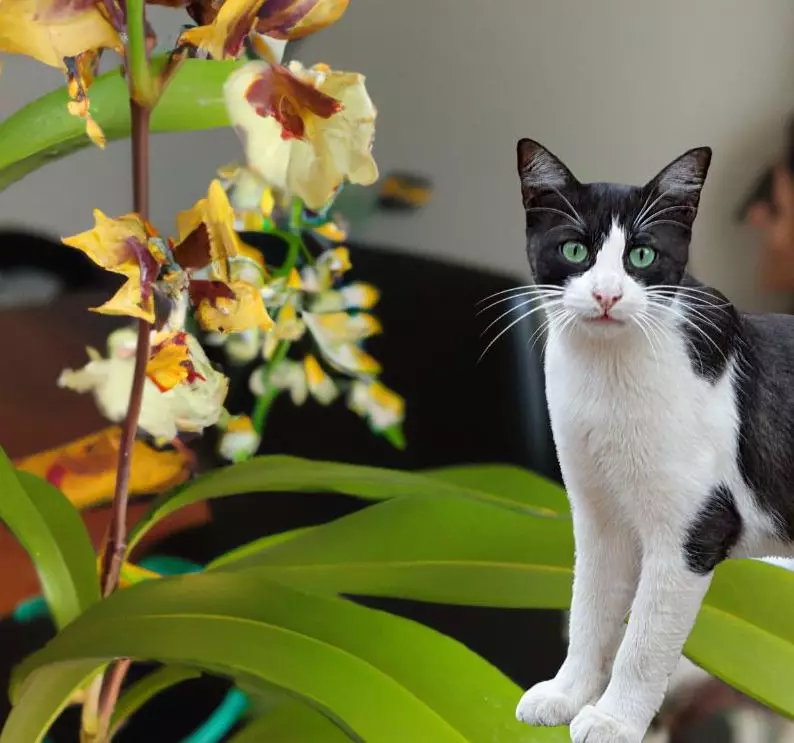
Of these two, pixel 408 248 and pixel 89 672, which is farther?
pixel 408 248

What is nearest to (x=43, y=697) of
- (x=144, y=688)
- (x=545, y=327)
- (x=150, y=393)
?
(x=144, y=688)

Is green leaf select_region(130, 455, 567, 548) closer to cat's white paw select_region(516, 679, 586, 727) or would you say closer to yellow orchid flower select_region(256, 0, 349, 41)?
cat's white paw select_region(516, 679, 586, 727)

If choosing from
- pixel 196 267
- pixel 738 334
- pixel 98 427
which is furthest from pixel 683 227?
pixel 98 427

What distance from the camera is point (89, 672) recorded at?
0.55 meters

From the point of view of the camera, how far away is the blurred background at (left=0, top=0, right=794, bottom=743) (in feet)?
2.10

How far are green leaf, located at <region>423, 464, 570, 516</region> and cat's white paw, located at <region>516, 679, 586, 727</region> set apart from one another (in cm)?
14

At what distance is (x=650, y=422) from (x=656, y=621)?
0.13m

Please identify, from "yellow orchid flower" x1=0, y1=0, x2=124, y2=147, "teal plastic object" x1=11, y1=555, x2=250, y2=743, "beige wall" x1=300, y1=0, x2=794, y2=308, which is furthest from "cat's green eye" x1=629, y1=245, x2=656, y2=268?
"teal plastic object" x1=11, y1=555, x2=250, y2=743

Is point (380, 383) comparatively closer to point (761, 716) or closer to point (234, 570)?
point (234, 570)

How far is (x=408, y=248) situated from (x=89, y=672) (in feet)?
1.35

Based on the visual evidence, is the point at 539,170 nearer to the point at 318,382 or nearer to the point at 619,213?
the point at 619,213

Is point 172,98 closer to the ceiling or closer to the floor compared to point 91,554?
closer to the ceiling

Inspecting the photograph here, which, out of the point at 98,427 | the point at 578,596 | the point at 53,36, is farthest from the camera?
the point at 98,427

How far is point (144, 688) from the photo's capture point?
632mm
